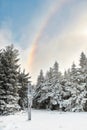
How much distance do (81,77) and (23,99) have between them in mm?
11512

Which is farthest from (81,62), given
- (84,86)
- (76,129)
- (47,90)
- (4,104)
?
(76,129)

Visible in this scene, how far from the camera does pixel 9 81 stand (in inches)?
1043

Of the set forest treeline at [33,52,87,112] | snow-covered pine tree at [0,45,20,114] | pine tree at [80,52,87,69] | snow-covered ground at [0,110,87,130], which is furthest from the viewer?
pine tree at [80,52,87,69]

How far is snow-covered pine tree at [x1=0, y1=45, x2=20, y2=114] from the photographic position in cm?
2547

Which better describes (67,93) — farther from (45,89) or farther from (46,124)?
(46,124)

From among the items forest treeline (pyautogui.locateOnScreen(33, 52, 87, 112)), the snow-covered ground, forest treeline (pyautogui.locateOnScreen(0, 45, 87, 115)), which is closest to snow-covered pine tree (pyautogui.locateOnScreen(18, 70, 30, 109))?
forest treeline (pyautogui.locateOnScreen(0, 45, 87, 115))

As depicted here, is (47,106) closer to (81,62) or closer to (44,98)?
(44,98)

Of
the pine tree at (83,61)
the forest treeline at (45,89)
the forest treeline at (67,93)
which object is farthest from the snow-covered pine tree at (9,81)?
the pine tree at (83,61)

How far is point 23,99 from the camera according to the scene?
38219 millimetres

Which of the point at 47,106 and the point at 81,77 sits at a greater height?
the point at 81,77

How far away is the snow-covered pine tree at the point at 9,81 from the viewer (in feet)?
83.6

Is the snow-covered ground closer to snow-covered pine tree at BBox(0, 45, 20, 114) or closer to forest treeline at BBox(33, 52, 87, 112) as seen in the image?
snow-covered pine tree at BBox(0, 45, 20, 114)

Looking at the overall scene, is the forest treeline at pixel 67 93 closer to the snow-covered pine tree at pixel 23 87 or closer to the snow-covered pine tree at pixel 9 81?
the snow-covered pine tree at pixel 23 87

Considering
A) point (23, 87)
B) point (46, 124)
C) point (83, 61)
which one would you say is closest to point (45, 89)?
point (23, 87)
